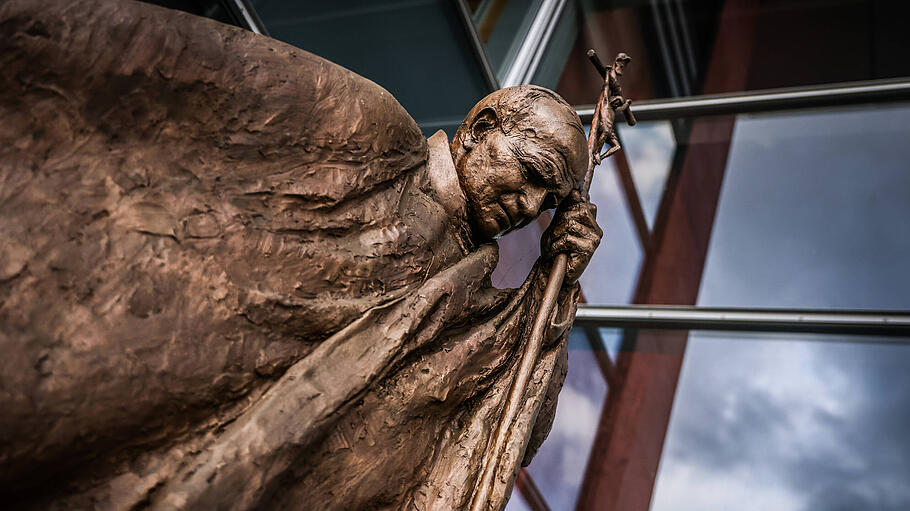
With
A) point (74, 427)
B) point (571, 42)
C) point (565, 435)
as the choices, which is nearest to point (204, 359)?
point (74, 427)

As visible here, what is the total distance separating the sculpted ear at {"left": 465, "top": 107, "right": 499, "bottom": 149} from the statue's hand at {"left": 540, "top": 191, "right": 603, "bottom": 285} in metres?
0.31

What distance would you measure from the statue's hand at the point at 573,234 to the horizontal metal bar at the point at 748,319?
189cm

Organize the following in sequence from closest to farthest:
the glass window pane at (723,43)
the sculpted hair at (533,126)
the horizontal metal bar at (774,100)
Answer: the sculpted hair at (533,126) < the horizontal metal bar at (774,100) < the glass window pane at (723,43)

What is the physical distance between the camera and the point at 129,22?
1309 millimetres

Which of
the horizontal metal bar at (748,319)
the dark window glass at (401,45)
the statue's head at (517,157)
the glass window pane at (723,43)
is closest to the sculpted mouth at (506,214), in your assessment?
the statue's head at (517,157)

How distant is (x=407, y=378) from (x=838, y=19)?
4.09 m

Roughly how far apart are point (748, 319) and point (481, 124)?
2.31m

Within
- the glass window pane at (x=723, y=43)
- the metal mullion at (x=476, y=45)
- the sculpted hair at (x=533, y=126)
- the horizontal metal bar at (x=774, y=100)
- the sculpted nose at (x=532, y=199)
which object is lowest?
the sculpted nose at (x=532, y=199)

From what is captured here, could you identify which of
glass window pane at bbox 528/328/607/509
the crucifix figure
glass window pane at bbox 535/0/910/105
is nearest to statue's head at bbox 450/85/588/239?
the crucifix figure

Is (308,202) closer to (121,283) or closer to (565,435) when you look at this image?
(121,283)

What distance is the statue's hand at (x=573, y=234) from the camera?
2.03 metres

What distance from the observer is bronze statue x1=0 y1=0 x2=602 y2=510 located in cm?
118

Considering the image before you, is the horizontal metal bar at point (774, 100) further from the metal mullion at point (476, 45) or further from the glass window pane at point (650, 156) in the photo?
the metal mullion at point (476, 45)

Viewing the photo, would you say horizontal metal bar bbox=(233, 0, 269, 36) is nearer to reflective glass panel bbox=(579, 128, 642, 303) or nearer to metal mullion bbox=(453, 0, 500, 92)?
metal mullion bbox=(453, 0, 500, 92)
